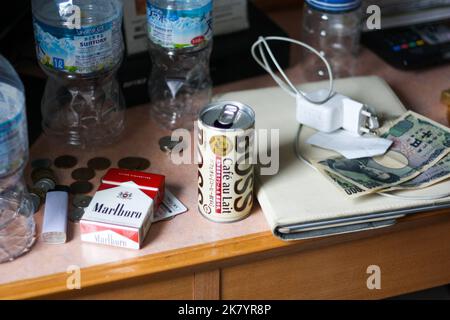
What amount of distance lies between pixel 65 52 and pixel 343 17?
2.09 feet

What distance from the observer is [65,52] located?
3.07ft

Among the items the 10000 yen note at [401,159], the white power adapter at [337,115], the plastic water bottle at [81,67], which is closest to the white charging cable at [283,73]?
the white power adapter at [337,115]

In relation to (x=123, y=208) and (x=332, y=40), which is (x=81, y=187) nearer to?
(x=123, y=208)

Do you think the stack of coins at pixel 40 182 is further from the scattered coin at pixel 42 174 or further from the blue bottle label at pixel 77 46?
the blue bottle label at pixel 77 46

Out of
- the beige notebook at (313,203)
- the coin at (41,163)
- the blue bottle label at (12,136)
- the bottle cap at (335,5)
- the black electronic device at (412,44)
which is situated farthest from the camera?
the black electronic device at (412,44)

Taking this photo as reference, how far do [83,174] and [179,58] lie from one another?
1.04ft

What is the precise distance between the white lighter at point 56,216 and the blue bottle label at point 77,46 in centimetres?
17

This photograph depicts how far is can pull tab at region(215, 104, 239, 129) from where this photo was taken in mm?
862

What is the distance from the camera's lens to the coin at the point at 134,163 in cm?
102

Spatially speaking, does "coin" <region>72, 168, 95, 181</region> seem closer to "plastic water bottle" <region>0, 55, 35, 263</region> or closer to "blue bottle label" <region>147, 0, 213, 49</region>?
"plastic water bottle" <region>0, 55, 35, 263</region>

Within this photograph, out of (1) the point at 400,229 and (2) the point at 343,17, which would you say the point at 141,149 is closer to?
(1) the point at 400,229

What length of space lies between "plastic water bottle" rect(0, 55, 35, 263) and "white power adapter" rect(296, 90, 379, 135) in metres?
0.42

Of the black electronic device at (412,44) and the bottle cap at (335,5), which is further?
the black electronic device at (412,44)

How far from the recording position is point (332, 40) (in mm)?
1382
